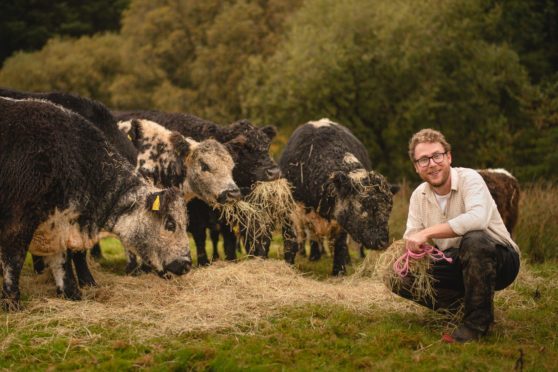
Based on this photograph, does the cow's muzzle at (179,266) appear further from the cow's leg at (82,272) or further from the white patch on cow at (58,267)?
the cow's leg at (82,272)

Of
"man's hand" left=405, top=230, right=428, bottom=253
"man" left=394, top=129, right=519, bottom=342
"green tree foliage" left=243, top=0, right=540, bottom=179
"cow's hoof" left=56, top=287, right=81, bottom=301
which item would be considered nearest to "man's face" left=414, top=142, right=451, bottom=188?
"man" left=394, top=129, right=519, bottom=342

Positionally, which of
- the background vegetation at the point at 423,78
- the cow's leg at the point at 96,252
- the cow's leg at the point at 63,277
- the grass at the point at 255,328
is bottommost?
the cow's leg at the point at 96,252

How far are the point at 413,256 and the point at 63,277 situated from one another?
4.21m

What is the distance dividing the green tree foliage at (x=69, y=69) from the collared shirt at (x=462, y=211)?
3284 centimetres

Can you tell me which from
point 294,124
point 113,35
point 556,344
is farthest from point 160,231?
point 113,35

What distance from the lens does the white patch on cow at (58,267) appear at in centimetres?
607

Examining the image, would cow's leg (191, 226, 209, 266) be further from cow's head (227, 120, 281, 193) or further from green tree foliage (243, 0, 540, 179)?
green tree foliage (243, 0, 540, 179)

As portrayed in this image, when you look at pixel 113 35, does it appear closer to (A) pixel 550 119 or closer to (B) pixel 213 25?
(B) pixel 213 25

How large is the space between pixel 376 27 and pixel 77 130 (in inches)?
766

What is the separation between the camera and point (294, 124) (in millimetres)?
24203

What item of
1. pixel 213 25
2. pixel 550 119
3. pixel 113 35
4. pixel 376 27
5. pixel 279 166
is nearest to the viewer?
pixel 279 166

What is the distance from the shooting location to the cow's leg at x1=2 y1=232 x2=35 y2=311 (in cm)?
548

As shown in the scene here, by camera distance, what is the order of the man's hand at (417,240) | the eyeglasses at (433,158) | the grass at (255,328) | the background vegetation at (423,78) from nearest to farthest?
the grass at (255,328), the man's hand at (417,240), the eyeglasses at (433,158), the background vegetation at (423,78)

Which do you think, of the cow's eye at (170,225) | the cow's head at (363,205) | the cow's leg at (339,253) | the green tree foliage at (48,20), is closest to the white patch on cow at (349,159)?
the cow's head at (363,205)
